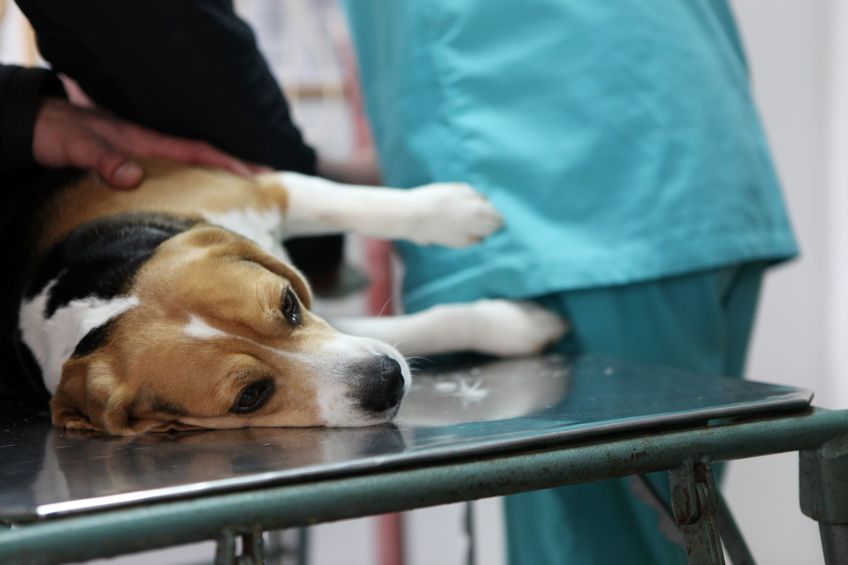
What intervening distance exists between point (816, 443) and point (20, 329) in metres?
0.80

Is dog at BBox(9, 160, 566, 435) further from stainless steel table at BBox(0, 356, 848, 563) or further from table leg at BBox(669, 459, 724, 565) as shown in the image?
table leg at BBox(669, 459, 724, 565)

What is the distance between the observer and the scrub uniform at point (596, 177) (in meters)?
1.09

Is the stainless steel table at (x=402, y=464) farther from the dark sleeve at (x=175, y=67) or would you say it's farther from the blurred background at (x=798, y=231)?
the blurred background at (x=798, y=231)

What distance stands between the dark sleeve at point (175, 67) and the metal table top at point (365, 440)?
437 millimetres

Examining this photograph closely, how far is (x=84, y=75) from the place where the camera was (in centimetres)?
109

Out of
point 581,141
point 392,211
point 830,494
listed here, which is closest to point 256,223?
point 392,211

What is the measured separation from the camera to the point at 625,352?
43.9 inches

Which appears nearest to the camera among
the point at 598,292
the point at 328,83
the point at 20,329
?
the point at 20,329

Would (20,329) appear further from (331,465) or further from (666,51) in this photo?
(666,51)

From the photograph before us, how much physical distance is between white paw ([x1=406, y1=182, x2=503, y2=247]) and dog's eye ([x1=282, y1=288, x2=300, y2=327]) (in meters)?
0.27

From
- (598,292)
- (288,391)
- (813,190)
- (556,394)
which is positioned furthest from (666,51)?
(813,190)

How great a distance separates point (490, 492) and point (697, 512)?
16 cm

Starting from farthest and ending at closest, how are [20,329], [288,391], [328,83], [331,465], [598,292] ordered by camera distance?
1. [328,83]
2. [598,292]
3. [20,329]
4. [288,391]
5. [331,465]

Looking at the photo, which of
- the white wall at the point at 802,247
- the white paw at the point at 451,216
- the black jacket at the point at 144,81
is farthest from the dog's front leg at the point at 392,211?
the white wall at the point at 802,247
